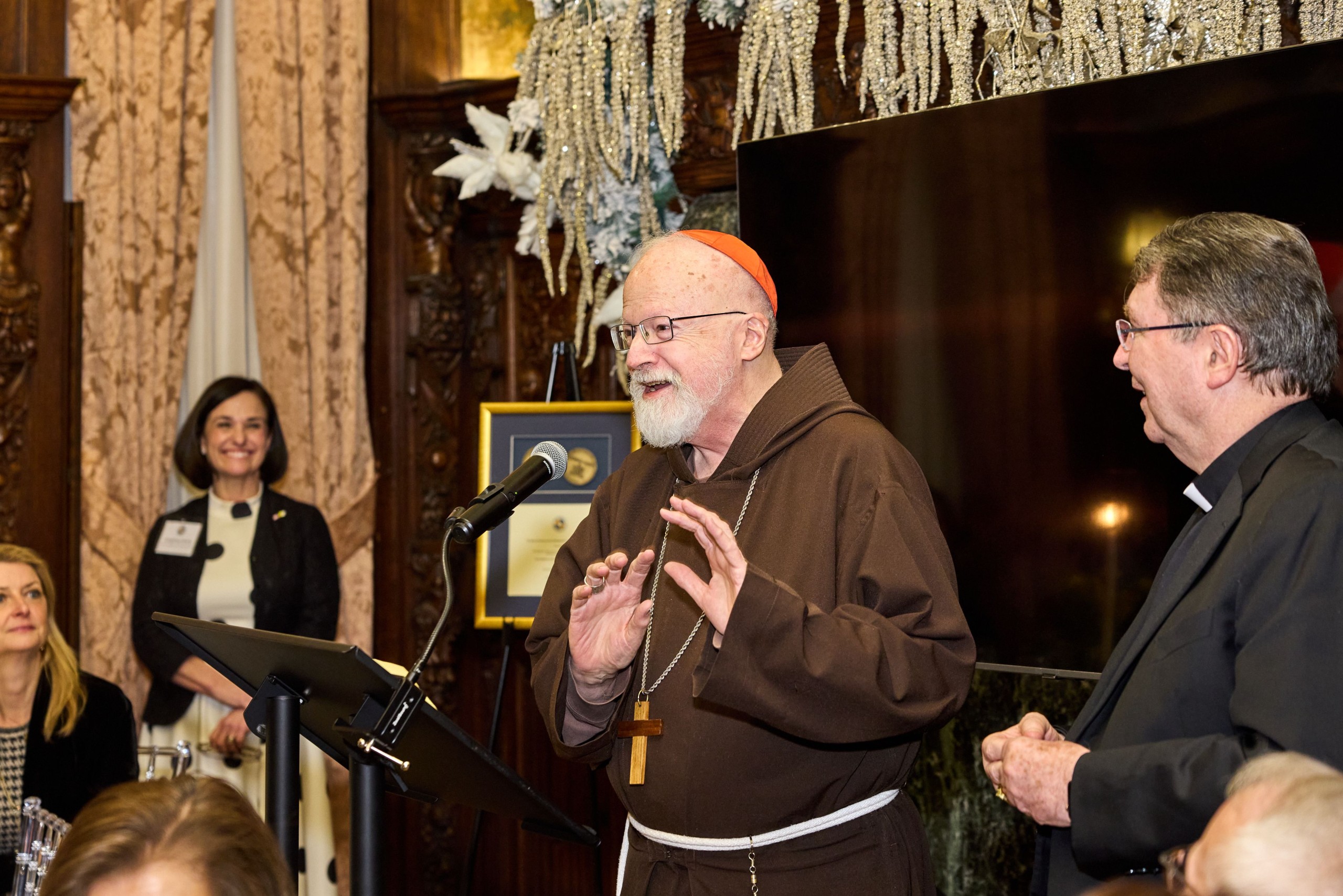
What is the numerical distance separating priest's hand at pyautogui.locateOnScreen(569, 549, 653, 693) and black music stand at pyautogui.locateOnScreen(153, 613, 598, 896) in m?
0.32

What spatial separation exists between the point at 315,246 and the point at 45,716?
6.45 ft

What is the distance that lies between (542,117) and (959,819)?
231 cm

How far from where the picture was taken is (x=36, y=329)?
4.50 metres

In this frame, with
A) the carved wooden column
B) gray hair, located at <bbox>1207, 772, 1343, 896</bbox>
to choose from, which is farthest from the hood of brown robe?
the carved wooden column

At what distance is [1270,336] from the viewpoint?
197cm

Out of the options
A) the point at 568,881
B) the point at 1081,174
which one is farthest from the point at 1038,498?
the point at 568,881

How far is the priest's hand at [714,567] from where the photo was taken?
2014 mm

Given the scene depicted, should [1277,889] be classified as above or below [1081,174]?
below

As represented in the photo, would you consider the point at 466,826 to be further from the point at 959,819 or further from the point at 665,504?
the point at 665,504

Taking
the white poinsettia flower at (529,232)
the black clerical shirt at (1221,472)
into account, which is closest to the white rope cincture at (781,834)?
the black clerical shirt at (1221,472)

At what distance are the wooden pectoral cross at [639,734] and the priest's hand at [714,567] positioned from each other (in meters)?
0.32

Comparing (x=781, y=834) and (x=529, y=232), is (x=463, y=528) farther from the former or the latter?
(x=529, y=232)

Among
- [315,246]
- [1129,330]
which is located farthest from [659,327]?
[315,246]

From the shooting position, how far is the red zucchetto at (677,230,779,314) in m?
2.62
